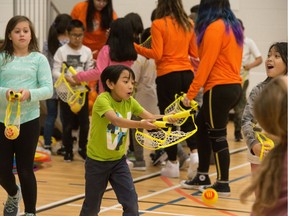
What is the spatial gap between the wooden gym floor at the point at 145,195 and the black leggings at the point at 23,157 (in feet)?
2.15

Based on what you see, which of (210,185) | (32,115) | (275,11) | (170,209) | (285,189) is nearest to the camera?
(285,189)

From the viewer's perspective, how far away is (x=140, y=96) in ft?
26.0

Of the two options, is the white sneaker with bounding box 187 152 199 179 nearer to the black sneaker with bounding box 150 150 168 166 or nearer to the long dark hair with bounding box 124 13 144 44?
the black sneaker with bounding box 150 150 168 166

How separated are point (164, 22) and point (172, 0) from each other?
0.80ft

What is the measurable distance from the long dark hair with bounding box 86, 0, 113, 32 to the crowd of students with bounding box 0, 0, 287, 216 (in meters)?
0.01

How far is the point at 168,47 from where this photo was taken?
740 cm

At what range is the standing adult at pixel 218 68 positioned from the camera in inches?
255

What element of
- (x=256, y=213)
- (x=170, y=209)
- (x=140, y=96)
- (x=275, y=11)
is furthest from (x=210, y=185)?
(x=275, y=11)

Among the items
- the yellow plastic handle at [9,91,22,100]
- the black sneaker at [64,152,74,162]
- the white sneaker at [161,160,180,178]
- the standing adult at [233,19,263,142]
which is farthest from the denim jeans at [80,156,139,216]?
the standing adult at [233,19,263,142]

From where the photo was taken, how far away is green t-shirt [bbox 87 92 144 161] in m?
5.05

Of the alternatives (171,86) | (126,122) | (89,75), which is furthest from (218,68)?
(126,122)

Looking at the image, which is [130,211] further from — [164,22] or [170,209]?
[164,22]

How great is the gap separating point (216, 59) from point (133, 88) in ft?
2.69

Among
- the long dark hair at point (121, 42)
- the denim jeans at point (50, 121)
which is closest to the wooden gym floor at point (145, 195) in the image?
the denim jeans at point (50, 121)
